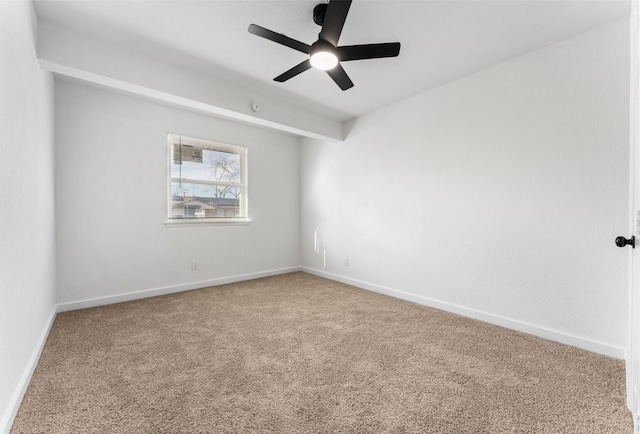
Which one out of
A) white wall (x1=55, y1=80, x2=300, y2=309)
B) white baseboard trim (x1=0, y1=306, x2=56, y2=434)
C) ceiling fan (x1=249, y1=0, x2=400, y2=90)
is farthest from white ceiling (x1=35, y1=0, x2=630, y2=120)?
white baseboard trim (x1=0, y1=306, x2=56, y2=434)

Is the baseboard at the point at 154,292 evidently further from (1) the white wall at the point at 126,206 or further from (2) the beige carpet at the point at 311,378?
(2) the beige carpet at the point at 311,378

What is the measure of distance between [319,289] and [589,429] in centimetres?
281

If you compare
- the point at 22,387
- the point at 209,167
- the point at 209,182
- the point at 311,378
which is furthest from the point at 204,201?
the point at 311,378

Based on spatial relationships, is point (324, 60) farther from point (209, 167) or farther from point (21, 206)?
point (209, 167)

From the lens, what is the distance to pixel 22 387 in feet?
5.22

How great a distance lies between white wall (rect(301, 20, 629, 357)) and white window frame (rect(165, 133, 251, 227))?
1834mm

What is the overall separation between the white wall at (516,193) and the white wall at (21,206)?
10.6 ft

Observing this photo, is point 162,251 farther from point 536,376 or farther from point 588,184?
point 588,184

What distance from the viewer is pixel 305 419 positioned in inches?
56.5

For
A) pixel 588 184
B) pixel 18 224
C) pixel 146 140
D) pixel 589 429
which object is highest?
pixel 146 140

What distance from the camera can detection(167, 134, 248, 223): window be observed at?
378 centimetres

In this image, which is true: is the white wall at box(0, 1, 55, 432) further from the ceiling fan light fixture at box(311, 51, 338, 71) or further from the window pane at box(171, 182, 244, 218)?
the ceiling fan light fixture at box(311, 51, 338, 71)

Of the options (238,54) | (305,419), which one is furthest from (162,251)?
(305,419)

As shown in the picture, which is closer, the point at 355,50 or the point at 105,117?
the point at 355,50
